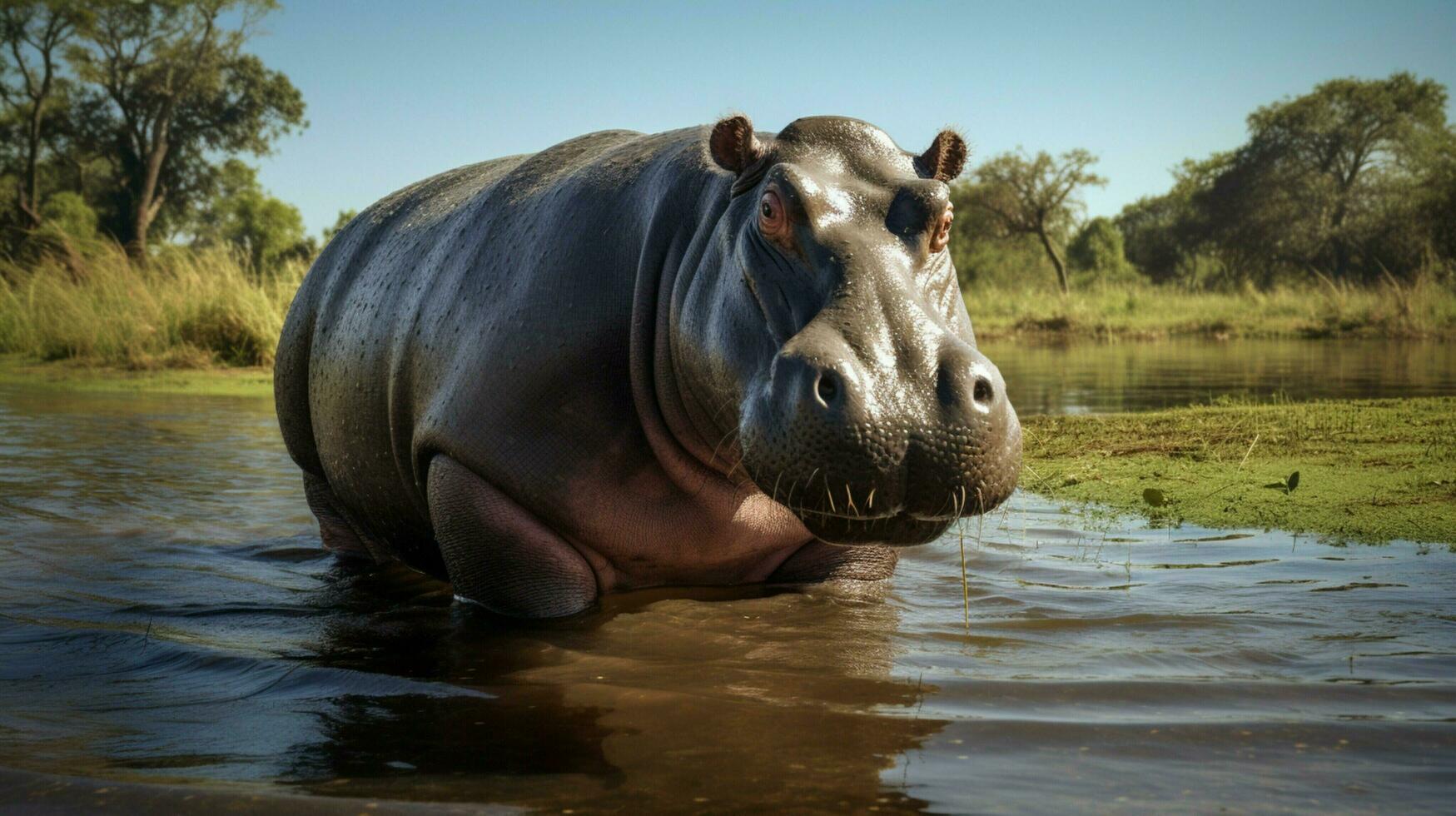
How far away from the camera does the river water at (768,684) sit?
1.89 meters

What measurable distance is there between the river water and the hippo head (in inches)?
16.7

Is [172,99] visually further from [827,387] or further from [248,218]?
[827,387]

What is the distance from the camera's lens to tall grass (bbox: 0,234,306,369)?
12406 mm

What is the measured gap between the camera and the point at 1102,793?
184 centimetres

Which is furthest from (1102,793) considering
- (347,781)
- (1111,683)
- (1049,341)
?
(1049,341)

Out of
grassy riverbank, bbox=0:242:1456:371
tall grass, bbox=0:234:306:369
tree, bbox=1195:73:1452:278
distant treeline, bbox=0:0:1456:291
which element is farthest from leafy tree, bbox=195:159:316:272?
tree, bbox=1195:73:1452:278

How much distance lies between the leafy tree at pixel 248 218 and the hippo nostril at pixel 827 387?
1495 inches

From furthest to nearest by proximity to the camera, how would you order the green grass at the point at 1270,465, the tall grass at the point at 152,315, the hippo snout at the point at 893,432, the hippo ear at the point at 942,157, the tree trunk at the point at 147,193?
the tree trunk at the point at 147,193 < the tall grass at the point at 152,315 < the green grass at the point at 1270,465 < the hippo ear at the point at 942,157 < the hippo snout at the point at 893,432

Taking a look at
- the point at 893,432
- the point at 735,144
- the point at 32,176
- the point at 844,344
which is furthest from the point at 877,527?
the point at 32,176

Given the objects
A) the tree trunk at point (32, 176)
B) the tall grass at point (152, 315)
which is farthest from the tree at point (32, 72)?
the tall grass at point (152, 315)

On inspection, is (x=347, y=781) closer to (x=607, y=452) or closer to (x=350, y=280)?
(x=607, y=452)

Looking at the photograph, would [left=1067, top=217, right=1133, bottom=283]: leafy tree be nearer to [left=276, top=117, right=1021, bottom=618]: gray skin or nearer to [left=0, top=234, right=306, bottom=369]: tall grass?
[left=0, top=234, right=306, bottom=369]: tall grass

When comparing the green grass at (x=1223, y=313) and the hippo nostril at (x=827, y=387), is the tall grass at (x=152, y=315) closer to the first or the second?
the hippo nostril at (x=827, y=387)

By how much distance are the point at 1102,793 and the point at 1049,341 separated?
19.4 m
